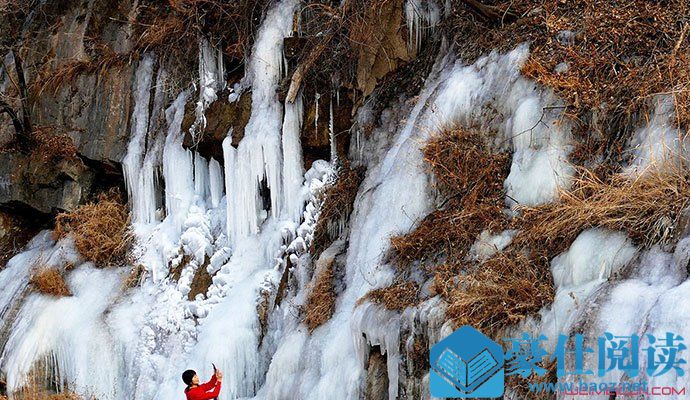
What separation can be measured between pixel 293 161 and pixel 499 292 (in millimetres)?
4297

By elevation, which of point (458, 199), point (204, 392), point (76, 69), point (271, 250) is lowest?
point (204, 392)

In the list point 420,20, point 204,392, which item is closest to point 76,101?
point 420,20

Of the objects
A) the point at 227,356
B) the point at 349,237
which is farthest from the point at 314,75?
the point at 227,356

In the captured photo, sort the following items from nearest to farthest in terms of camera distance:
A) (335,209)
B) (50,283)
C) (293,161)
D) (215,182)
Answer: (335,209) → (293,161) → (50,283) → (215,182)

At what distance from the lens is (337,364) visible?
7.11 metres

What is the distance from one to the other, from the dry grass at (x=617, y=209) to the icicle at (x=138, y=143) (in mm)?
5974

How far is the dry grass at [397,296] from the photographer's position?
6660 mm

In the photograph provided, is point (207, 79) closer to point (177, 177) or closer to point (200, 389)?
point (177, 177)

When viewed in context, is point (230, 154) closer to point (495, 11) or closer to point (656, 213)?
point (495, 11)

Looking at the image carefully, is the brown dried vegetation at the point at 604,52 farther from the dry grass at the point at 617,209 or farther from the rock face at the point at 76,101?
the rock face at the point at 76,101

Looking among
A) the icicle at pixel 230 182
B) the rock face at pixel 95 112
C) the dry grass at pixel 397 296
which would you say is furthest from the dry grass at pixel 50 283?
the dry grass at pixel 397 296

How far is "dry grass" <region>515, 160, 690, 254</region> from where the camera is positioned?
531 cm

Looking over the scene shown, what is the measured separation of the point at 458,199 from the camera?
7445 mm

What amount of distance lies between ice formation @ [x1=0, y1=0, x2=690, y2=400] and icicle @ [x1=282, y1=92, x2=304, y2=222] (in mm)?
16
